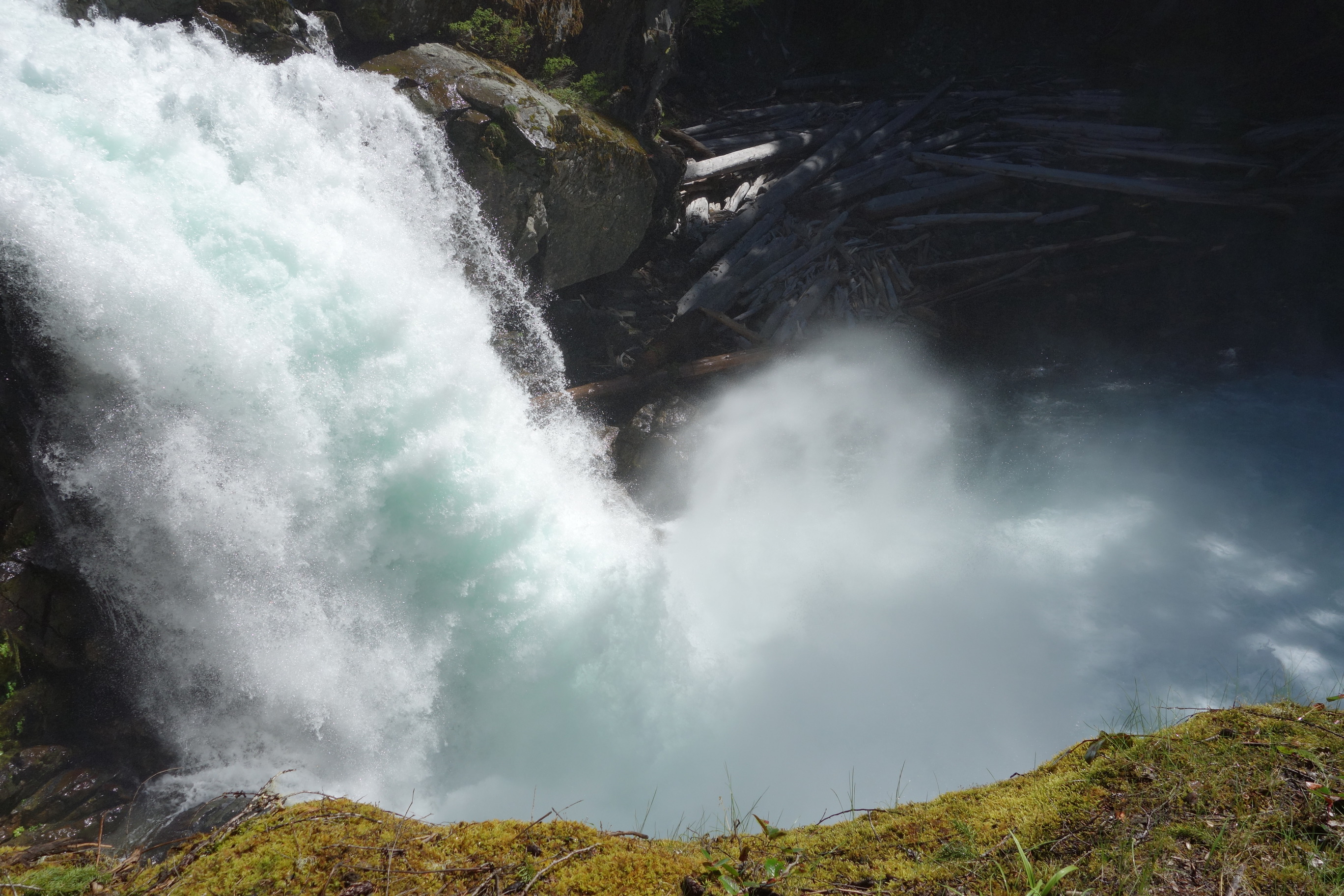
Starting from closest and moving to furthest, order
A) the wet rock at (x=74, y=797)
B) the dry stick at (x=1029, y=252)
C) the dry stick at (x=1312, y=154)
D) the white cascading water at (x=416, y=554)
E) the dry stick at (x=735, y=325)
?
1. the wet rock at (x=74, y=797)
2. the white cascading water at (x=416, y=554)
3. the dry stick at (x=735, y=325)
4. the dry stick at (x=1312, y=154)
5. the dry stick at (x=1029, y=252)

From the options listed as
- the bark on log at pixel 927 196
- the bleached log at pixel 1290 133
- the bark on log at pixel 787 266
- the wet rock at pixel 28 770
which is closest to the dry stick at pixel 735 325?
the bark on log at pixel 787 266

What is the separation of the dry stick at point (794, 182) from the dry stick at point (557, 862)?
8227 millimetres

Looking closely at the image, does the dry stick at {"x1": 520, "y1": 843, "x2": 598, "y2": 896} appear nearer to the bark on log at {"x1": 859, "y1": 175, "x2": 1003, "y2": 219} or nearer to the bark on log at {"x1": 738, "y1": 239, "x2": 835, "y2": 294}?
the bark on log at {"x1": 738, "y1": 239, "x2": 835, "y2": 294}

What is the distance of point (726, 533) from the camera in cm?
708

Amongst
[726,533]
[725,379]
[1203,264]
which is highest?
[1203,264]

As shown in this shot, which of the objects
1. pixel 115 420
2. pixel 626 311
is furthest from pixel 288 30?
pixel 626 311

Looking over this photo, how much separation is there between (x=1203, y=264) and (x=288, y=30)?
11.5m

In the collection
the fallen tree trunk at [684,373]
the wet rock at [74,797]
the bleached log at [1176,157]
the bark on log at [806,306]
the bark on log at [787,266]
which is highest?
the bleached log at [1176,157]

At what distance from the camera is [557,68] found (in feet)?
24.4

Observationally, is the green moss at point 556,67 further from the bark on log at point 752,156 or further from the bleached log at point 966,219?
the bleached log at point 966,219

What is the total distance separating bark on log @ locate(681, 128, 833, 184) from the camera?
9.34 meters

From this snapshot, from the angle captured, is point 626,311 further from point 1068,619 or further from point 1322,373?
point 1322,373

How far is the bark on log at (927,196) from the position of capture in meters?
9.73

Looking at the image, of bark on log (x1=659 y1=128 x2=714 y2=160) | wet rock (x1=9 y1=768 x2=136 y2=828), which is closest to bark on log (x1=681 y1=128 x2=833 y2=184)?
A: bark on log (x1=659 y1=128 x2=714 y2=160)
